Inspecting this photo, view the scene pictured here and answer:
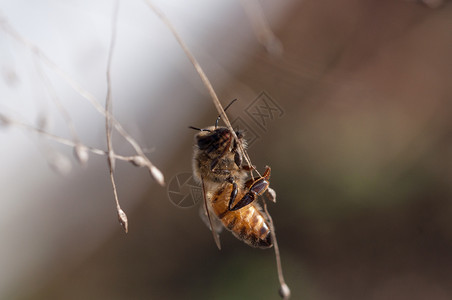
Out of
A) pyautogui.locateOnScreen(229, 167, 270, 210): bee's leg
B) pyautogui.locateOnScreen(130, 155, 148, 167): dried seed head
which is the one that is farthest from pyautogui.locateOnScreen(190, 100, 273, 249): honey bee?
pyautogui.locateOnScreen(130, 155, 148, 167): dried seed head

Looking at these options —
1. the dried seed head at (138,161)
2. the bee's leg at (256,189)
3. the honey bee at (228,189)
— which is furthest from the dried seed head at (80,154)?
the bee's leg at (256,189)

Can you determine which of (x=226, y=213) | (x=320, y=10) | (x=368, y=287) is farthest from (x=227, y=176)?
(x=320, y=10)

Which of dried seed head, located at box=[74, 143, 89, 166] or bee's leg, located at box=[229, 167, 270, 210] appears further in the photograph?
bee's leg, located at box=[229, 167, 270, 210]

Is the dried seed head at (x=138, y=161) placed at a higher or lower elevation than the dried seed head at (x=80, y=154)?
higher

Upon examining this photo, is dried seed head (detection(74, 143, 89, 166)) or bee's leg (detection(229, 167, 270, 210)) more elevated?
bee's leg (detection(229, 167, 270, 210))

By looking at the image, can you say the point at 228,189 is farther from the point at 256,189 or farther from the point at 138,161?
the point at 138,161

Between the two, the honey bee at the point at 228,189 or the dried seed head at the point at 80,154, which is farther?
the honey bee at the point at 228,189

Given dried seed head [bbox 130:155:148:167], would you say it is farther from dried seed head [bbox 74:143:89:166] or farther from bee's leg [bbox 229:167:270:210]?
bee's leg [bbox 229:167:270:210]

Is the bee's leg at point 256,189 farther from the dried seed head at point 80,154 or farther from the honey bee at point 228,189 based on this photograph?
the dried seed head at point 80,154

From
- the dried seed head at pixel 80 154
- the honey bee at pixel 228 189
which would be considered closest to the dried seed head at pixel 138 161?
the dried seed head at pixel 80 154

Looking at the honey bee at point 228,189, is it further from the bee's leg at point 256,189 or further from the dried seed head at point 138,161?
the dried seed head at point 138,161
